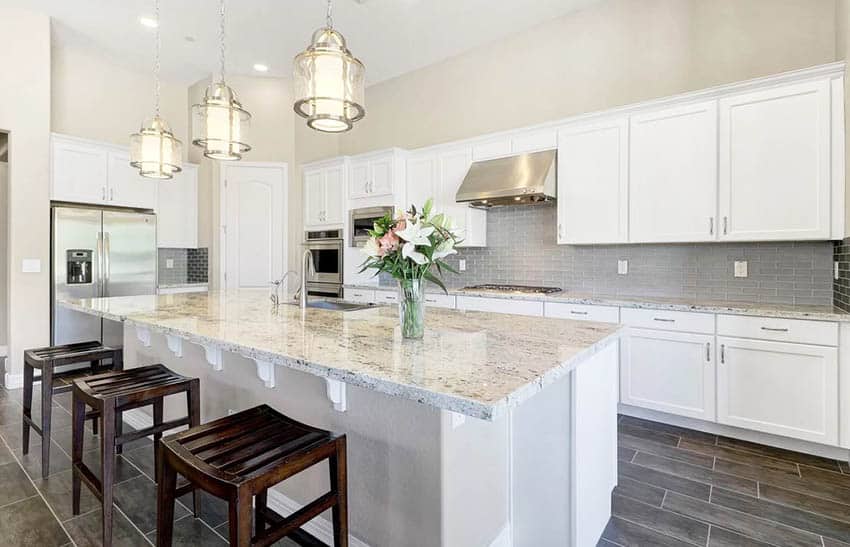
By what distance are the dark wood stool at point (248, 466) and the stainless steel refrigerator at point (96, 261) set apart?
12.8ft

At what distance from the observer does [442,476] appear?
1362 mm

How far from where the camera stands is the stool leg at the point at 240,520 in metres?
1.06

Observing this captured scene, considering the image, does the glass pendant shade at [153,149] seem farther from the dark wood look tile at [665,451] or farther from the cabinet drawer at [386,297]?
the dark wood look tile at [665,451]

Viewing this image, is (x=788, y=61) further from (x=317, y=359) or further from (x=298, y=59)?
(x=317, y=359)

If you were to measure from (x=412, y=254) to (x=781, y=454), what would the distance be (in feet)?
9.13

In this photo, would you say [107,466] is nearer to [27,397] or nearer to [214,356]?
[214,356]

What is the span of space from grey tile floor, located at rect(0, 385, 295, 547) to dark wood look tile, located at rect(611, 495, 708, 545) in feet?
5.04

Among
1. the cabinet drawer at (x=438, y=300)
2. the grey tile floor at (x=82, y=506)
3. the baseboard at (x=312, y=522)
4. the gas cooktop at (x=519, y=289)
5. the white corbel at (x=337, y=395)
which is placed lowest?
the grey tile floor at (x=82, y=506)

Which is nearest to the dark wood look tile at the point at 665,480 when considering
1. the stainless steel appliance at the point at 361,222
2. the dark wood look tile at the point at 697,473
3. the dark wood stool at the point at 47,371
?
the dark wood look tile at the point at 697,473

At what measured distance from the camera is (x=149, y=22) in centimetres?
416

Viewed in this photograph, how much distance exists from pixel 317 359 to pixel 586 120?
10.5 feet

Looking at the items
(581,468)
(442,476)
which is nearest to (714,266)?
(581,468)

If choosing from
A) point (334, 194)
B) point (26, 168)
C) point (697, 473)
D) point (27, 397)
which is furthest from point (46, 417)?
point (697, 473)

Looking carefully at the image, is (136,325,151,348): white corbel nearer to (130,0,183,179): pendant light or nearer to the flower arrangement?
(130,0,183,179): pendant light
